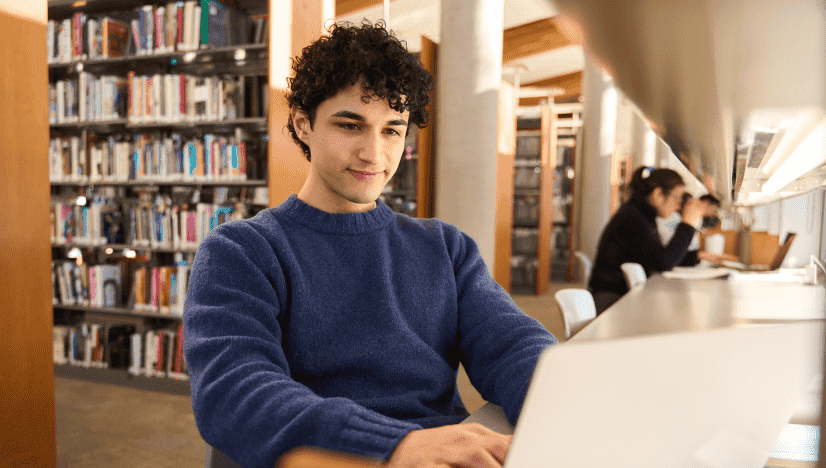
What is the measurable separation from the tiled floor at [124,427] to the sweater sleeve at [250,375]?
1.88 metres

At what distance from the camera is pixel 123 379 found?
3701mm

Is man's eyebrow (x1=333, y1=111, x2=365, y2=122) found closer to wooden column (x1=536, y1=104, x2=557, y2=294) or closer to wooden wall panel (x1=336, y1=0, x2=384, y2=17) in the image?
wooden column (x1=536, y1=104, x2=557, y2=294)

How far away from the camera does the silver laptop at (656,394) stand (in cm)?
35

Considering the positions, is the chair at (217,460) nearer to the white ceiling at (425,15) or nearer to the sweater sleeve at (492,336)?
the sweater sleeve at (492,336)

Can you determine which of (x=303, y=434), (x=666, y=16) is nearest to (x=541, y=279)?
(x=303, y=434)

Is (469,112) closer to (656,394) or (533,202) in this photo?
(533,202)

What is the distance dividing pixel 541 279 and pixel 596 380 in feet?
23.6

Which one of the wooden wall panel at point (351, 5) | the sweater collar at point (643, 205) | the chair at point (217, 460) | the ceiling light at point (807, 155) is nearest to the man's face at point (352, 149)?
the chair at point (217, 460)

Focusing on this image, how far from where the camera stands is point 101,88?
3.66 m

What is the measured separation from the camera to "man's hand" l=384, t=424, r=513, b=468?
2.23ft

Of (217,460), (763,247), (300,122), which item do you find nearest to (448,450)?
(217,460)

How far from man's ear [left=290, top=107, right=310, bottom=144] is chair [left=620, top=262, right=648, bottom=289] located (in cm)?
246

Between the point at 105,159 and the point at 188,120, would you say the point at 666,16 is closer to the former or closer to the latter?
the point at 188,120

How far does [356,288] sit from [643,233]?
2730 millimetres
